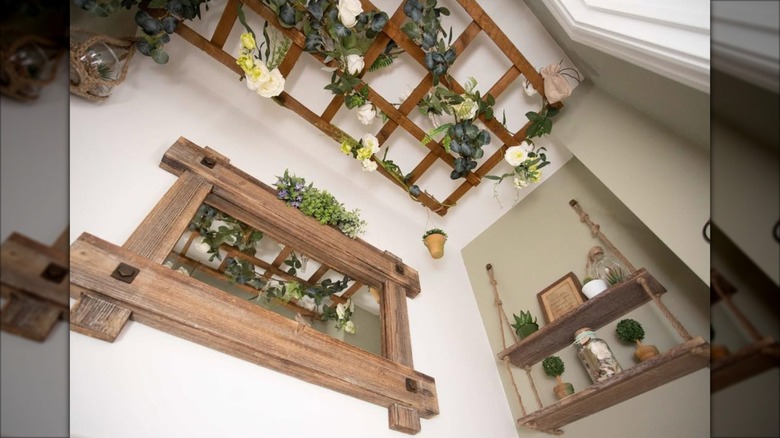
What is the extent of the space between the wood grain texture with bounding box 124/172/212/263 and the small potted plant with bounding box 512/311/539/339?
59.0 inches

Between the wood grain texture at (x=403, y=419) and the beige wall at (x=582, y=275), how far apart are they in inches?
25.7

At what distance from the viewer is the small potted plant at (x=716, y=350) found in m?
0.18

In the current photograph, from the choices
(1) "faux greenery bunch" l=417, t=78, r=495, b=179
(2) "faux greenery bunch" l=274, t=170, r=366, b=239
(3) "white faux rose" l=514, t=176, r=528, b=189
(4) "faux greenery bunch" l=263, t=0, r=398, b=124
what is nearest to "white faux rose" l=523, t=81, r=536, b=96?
(1) "faux greenery bunch" l=417, t=78, r=495, b=179

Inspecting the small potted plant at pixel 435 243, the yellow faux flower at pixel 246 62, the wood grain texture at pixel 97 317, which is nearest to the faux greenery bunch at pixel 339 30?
the yellow faux flower at pixel 246 62

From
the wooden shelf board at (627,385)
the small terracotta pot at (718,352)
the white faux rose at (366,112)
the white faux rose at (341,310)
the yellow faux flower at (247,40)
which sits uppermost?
the white faux rose at (366,112)

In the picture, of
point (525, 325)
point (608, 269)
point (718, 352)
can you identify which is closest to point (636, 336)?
point (608, 269)

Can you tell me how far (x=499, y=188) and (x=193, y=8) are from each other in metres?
1.78

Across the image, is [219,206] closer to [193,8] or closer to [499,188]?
[193,8]

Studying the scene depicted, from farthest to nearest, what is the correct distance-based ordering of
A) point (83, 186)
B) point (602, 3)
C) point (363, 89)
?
point (363, 89), point (602, 3), point (83, 186)

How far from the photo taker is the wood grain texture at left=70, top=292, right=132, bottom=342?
924 mm

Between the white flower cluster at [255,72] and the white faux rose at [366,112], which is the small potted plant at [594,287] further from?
the white flower cluster at [255,72]

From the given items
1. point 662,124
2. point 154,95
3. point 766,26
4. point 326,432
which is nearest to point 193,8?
point 154,95

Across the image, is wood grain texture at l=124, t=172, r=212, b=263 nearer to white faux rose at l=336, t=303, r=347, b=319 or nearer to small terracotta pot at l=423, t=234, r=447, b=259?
white faux rose at l=336, t=303, r=347, b=319

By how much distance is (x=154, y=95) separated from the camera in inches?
62.3
